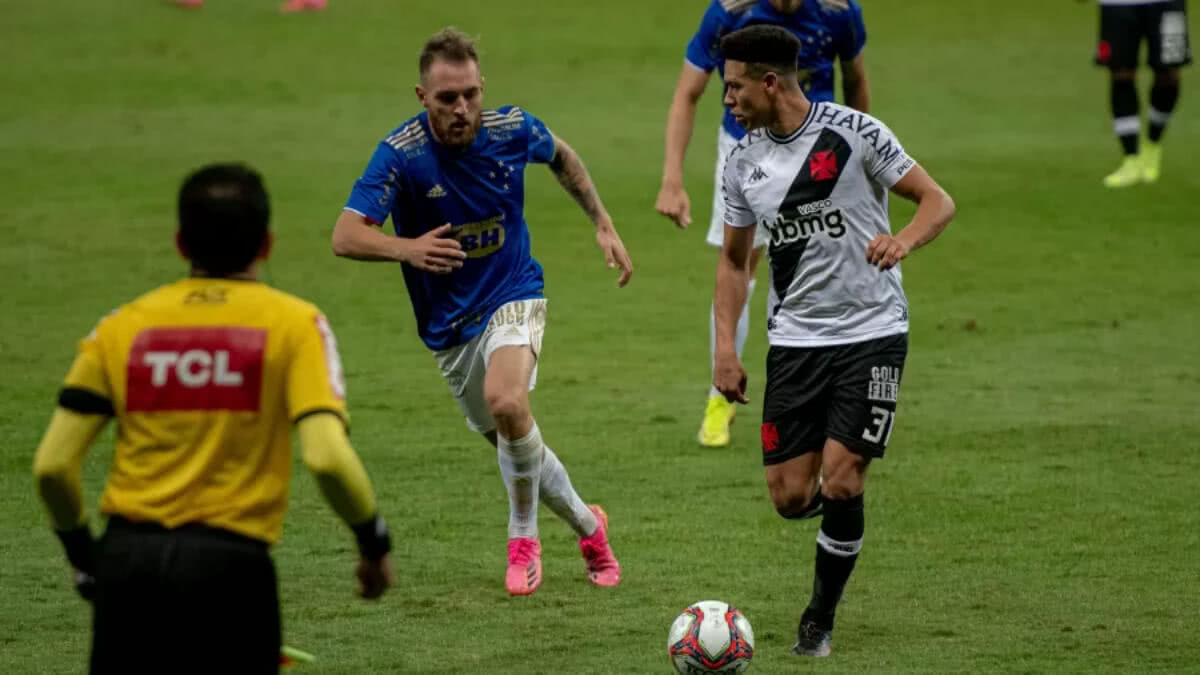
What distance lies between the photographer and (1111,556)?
8.33 metres

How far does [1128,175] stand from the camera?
19.0 meters

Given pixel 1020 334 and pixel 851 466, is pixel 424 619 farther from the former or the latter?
pixel 1020 334

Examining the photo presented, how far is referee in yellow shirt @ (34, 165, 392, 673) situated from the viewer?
4.39 metres

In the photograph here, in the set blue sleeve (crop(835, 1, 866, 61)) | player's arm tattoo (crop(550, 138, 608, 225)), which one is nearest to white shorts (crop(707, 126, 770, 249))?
blue sleeve (crop(835, 1, 866, 61))

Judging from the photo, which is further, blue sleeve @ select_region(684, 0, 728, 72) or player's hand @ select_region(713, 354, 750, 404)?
blue sleeve @ select_region(684, 0, 728, 72)

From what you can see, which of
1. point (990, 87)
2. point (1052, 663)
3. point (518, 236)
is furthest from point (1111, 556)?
point (990, 87)

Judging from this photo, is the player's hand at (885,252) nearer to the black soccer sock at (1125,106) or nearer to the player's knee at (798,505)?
the player's knee at (798,505)

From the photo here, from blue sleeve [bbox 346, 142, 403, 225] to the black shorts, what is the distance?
12.2 metres

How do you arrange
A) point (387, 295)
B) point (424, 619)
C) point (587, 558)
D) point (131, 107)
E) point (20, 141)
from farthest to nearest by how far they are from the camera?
point (131, 107) → point (20, 141) → point (387, 295) → point (587, 558) → point (424, 619)

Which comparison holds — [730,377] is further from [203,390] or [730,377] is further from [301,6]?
[301,6]

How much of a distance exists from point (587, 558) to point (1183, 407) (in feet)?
16.6

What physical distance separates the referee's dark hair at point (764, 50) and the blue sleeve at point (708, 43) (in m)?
3.11

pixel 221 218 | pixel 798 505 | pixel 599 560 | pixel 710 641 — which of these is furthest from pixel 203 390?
pixel 599 560

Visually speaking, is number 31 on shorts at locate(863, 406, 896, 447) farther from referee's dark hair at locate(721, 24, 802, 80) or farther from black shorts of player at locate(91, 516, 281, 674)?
black shorts of player at locate(91, 516, 281, 674)
